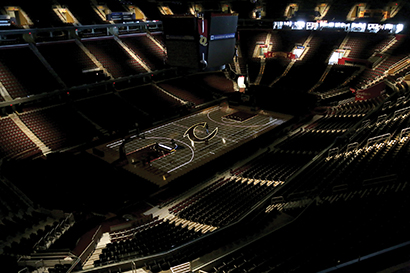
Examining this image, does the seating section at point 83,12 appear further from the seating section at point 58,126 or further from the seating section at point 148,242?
the seating section at point 148,242

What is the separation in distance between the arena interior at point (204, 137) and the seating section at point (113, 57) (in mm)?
231

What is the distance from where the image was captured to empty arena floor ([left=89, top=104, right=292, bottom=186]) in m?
22.0

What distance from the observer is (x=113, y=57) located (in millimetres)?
35500

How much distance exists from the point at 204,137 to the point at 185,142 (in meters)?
1.73

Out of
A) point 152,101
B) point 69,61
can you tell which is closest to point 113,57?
point 69,61

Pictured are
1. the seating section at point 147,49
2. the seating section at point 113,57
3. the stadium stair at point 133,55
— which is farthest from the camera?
the seating section at point 147,49

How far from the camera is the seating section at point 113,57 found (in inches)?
1341

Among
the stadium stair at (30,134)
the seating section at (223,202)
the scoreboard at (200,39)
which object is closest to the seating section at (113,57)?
the stadium stair at (30,134)

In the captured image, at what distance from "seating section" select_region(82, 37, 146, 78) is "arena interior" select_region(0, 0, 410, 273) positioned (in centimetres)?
23

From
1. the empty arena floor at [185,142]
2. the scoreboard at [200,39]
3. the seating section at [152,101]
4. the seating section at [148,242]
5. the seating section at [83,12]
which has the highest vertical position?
the seating section at [83,12]

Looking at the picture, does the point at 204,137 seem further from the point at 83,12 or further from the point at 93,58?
the point at 83,12

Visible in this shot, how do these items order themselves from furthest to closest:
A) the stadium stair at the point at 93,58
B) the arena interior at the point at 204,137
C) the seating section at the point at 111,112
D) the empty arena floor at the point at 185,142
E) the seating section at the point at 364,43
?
the seating section at the point at 364,43, the stadium stair at the point at 93,58, the seating section at the point at 111,112, the empty arena floor at the point at 185,142, the arena interior at the point at 204,137

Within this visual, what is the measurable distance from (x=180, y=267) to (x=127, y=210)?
8717 millimetres

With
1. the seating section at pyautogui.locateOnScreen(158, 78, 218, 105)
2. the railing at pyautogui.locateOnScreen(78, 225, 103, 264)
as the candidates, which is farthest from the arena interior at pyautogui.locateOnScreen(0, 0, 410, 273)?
the seating section at pyautogui.locateOnScreen(158, 78, 218, 105)
